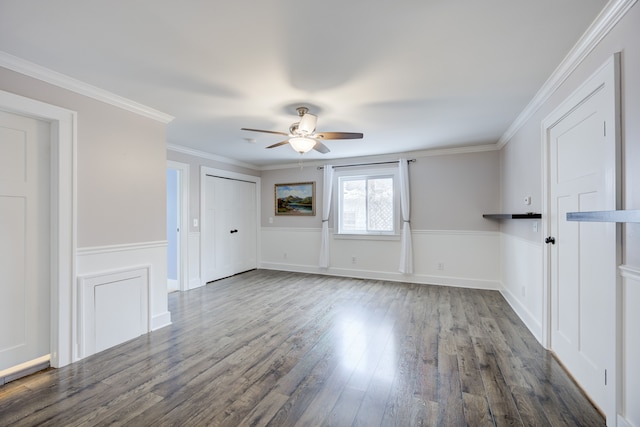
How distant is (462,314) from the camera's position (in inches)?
132

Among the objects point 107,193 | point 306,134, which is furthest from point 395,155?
point 107,193

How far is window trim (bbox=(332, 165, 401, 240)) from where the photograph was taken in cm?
507

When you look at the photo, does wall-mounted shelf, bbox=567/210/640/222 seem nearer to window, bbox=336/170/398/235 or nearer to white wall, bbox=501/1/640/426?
white wall, bbox=501/1/640/426

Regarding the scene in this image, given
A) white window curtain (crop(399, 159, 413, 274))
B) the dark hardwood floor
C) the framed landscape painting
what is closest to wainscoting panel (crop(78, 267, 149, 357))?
the dark hardwood floor

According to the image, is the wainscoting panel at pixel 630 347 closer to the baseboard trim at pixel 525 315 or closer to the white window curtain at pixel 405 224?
the baseboard trim at pixel 525 315

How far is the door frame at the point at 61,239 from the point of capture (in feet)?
7.35

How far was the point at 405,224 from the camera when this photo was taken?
489cm

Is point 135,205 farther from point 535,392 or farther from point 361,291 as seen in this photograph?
point 535,392

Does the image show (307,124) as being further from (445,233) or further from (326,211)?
(445,233)

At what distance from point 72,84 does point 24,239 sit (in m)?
1.32

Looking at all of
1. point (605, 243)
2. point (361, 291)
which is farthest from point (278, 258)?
point (605, 243)

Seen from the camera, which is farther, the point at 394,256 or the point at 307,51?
the point at 394,256

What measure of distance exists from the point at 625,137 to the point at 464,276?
355cm

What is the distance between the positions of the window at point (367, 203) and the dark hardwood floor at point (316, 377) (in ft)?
6.76
